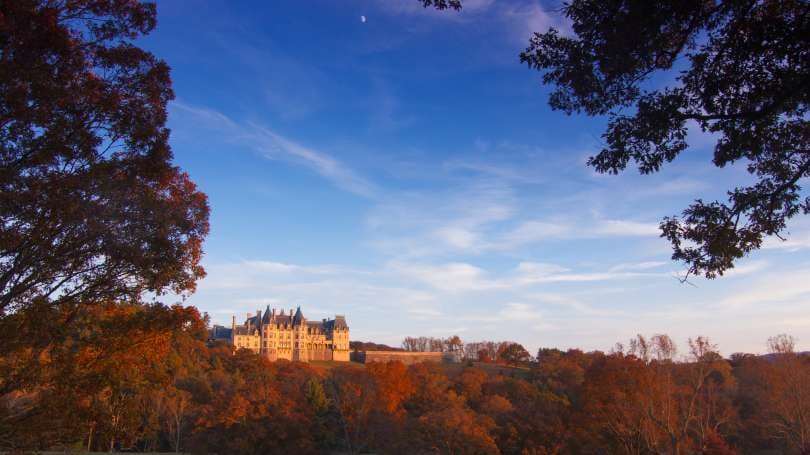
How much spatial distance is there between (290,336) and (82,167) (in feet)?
310

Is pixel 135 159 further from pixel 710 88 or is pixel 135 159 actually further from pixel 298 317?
pixel 298 317

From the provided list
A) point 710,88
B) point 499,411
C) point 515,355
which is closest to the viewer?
point 710,88

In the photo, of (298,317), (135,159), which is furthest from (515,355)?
(135,159)

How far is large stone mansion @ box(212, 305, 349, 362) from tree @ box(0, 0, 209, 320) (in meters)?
89.4

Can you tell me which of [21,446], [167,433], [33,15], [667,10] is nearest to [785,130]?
[667,10]

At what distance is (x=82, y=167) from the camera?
26.8 ft

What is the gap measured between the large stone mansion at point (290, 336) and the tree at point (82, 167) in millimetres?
89397

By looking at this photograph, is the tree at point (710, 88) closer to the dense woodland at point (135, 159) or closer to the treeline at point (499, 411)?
the dense woodland at point (135, 159)

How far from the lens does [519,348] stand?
97500 millimetres

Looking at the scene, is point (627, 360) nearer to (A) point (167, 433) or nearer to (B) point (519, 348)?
(A) point (167, 433)

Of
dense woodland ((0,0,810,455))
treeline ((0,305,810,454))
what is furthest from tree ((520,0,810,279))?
treeline ((0,305,810,454))

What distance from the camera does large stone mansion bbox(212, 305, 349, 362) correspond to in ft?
320

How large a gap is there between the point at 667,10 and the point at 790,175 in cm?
307

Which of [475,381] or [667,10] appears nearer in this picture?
[667,10]
